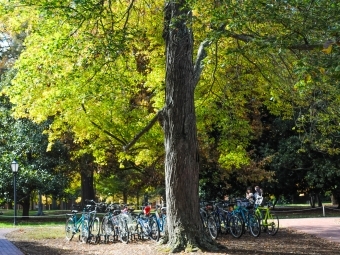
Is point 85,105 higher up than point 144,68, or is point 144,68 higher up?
point 144,68

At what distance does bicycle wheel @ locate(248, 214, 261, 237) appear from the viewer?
50.8 ft

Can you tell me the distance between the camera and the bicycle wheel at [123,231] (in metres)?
14.7

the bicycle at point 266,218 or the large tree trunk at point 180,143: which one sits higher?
the large tree trunk at point 180,143

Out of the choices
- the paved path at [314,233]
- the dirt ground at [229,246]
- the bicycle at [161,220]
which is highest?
the bicycle at [161,220]

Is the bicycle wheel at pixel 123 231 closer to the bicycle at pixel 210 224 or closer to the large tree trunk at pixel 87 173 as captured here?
the bicycle at pixel 210 224

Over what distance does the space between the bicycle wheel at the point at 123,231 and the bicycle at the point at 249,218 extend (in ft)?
10.7

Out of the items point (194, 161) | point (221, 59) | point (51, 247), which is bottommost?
point (51, 247)

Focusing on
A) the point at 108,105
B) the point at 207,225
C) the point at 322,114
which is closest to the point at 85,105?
the point at 108,105

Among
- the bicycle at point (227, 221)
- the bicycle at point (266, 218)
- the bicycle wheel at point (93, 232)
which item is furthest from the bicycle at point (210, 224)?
the bicycle wheel at point (93, 232)

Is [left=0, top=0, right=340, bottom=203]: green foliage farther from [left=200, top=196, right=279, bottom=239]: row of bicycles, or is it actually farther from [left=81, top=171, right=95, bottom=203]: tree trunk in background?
[left=81, top=171, right=95, bottom=203]: tree trunk in background

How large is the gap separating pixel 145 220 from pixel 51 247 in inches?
104

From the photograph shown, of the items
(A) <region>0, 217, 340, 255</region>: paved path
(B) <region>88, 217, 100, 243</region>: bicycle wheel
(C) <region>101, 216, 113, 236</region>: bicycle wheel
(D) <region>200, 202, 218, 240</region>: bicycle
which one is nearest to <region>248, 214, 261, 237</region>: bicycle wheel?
(D) <region>200, 202, 218, 240</region>: bicycle

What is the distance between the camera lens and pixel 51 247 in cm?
1441

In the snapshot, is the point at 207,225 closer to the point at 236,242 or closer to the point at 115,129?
the point at 236,242
